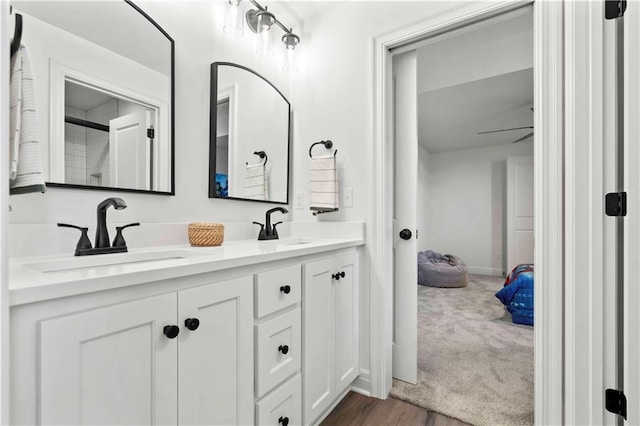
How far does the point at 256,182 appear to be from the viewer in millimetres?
1942

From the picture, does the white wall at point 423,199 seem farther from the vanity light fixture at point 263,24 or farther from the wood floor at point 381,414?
the wood floor at point 381,414

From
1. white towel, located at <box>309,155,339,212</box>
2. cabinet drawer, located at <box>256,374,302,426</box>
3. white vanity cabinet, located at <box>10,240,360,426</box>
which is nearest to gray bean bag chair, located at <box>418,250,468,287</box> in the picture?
white towel, located at <box>309,155,339,212</box>

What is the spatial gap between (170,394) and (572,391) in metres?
1.53

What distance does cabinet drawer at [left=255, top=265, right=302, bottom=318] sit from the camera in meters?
1.11

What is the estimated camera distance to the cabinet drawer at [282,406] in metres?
1.11

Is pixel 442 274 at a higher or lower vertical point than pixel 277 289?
lower

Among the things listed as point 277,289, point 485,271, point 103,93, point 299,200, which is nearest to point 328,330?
point 277,289

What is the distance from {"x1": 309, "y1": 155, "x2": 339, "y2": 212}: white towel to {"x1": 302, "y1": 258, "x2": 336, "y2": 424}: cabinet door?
445 mm

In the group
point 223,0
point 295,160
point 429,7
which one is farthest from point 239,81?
point 429,7

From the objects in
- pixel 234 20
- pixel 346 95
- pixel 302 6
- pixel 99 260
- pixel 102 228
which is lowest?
pixel 99 260

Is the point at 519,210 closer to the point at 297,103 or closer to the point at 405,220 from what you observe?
the point at 405,220

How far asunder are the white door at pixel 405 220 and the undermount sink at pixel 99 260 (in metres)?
1.19

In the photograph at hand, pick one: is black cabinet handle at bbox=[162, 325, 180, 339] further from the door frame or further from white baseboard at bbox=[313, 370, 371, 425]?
the door frame

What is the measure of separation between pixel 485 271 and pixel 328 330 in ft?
15.7
